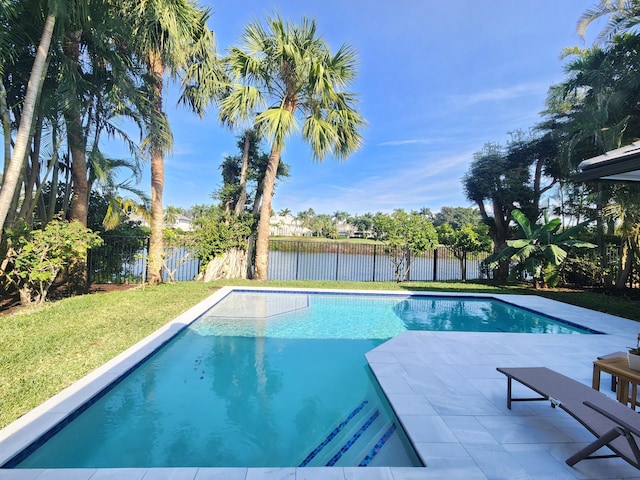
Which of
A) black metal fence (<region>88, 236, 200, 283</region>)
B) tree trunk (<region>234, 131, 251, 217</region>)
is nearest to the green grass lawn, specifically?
black metal fence (<region>88, 236, 200, 283</region>)

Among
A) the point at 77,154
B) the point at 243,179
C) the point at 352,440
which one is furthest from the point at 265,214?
the point at 352,440

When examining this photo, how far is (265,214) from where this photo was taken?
10219 millimetres

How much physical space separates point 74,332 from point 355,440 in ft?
14.8

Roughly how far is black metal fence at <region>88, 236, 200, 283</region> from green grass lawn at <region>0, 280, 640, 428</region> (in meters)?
1.42

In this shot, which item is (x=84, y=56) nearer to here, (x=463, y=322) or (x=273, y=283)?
(x=273, y=283)

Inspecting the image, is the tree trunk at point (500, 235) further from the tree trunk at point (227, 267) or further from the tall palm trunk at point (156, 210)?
the tall palm trunk at point (156, 210)

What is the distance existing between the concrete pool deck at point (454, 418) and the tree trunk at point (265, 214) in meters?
5.66

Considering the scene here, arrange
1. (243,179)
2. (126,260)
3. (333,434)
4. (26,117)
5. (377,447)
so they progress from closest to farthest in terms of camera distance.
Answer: (377,447)
(333,434)
(26,117)
(126,260)
(243,179)

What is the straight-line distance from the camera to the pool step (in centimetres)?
253

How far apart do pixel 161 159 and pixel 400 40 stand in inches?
402

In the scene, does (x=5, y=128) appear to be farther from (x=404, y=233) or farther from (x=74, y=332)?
(x=404, y=233)

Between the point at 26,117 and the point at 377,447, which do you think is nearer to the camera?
the point at 377,447

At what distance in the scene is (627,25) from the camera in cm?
→ 794

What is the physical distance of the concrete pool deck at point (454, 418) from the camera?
2092mm
